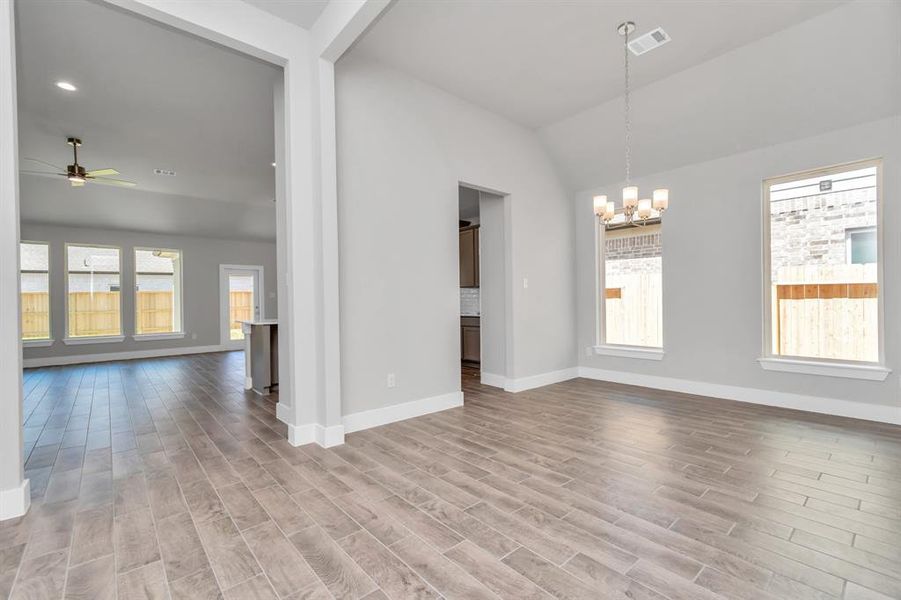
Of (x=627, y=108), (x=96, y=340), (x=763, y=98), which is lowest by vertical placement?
(x=96, y=340)

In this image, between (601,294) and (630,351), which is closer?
(630,351)

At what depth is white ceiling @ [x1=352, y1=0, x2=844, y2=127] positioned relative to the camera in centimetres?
300

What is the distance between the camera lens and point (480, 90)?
419 centimetres

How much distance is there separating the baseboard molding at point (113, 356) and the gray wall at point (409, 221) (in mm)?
7364

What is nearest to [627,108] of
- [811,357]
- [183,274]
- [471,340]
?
[811,357]

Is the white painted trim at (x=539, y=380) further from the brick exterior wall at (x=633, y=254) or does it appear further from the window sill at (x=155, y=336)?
the window sill at (x=155, y=336)

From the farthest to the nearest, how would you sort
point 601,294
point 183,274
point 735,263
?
point 183,274, point 601,294, point 735,263

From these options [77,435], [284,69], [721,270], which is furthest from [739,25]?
[77,435]

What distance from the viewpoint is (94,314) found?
315 inches

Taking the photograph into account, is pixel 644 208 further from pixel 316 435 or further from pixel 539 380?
pixel 316 435

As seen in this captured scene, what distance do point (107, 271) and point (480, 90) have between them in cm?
841

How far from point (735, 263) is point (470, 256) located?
364cm

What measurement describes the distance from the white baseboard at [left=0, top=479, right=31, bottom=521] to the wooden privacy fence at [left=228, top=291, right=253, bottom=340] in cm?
783

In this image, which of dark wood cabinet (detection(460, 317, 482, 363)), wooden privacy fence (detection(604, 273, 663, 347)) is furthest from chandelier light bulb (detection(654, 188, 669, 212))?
dark wood cabinet (detection(460, 317, 482, 363))
